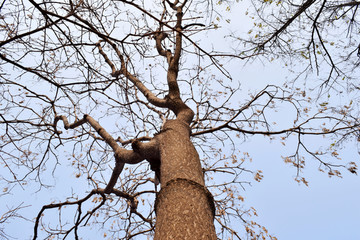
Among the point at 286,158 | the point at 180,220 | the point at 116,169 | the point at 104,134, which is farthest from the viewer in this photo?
the point at 286,158

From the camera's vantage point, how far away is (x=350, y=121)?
3283mm

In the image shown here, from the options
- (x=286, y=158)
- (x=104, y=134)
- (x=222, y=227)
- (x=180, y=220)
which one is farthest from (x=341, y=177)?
(x=104, y=134)

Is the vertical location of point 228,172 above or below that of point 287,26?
below

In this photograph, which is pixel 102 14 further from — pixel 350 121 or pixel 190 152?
pixel 350 121

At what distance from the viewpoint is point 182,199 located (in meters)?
1.66

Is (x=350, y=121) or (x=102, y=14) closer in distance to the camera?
(x=102, y=14)

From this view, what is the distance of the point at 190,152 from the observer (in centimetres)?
232

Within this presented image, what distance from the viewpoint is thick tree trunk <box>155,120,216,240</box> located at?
145cm

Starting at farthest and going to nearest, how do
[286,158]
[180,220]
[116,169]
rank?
1. [286,158]
2. [116,169]
3. [180,220]

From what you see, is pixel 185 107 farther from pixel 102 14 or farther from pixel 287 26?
pixel 287 26

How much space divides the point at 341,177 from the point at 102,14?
3.88m

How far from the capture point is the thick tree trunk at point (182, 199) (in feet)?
4.76

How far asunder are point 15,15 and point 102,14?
0.98 meters

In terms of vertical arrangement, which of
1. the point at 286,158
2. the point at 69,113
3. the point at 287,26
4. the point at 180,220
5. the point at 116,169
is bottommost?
the point at 180,220
